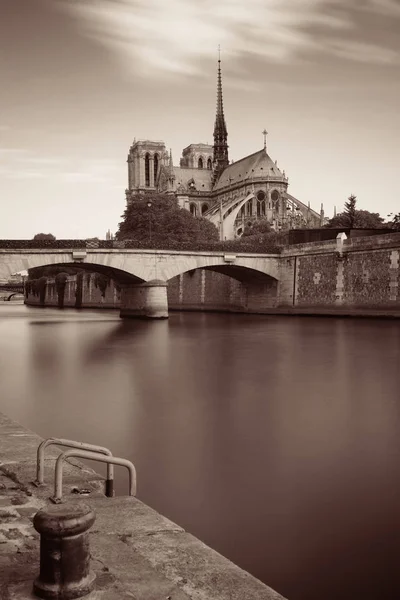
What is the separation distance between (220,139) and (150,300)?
86.0 m

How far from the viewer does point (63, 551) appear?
3.09 metres

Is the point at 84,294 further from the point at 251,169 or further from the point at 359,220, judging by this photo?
the point at 251,169

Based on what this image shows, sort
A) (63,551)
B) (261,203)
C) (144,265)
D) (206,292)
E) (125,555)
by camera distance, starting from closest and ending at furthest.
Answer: (63,551) < (125,555) < (144,265) < (206,292) < (261,203)

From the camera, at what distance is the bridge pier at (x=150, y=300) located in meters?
42.2

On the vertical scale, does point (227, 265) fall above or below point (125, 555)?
above

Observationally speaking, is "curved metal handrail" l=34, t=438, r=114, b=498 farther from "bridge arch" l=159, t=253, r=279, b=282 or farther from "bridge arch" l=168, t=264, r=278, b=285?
"bridge arch" l=168, t=264, r=278, b=285

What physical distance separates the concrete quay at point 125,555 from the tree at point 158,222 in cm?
5609

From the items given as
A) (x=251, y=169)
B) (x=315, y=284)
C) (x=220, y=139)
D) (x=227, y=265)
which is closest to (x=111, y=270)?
(x=227, y=265)

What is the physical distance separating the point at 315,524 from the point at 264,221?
78.0 m

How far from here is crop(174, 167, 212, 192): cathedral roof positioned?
380 ft

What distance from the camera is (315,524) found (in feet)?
20.3

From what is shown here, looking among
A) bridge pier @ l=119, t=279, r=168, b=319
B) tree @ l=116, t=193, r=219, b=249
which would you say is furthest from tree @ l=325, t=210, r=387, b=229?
bridge pier @ l=119, t=279, r=168, b=319

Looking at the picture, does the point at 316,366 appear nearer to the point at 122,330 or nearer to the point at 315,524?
the point at 315,524

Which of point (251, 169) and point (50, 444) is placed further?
point (251, 169)
